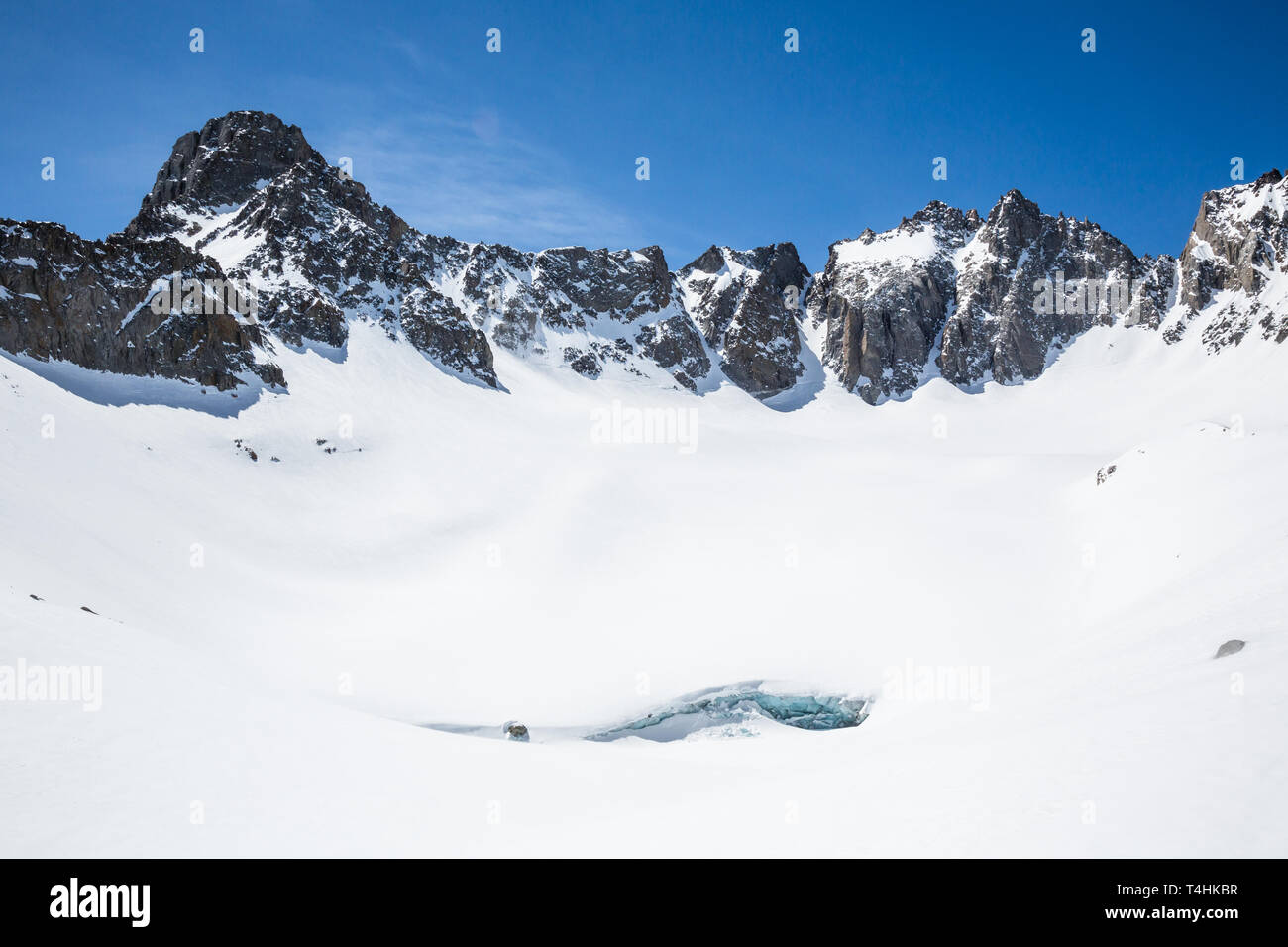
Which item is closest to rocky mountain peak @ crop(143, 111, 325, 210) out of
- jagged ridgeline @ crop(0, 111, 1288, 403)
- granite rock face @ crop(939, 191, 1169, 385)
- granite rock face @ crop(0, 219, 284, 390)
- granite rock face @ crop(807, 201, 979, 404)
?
jagged ridgeline @ crop(0, 111, 1288, 403)

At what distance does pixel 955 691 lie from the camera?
22.6 metres

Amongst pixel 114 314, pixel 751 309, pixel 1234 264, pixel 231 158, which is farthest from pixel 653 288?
pixel 1234 264

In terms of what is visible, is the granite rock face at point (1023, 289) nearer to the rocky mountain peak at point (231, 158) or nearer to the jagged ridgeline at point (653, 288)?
the jagged ridgeline at point (653, 288)

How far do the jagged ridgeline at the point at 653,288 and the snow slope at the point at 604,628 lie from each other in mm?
12276

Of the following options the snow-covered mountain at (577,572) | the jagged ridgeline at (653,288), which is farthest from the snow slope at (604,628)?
the jagged ridgeline at (653,288)

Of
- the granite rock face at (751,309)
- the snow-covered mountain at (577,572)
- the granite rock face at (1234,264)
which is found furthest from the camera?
the granite rock face at (751,309)

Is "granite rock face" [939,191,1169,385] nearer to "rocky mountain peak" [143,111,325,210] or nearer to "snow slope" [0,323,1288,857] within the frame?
"snow slope" [0,323,1288,857]

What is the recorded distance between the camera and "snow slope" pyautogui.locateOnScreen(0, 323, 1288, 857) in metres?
9.52

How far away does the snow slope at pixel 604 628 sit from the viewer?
952cm

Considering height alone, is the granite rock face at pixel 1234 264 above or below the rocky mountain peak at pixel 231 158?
below

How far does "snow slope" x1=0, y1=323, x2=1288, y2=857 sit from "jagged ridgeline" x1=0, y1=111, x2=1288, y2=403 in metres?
12.3

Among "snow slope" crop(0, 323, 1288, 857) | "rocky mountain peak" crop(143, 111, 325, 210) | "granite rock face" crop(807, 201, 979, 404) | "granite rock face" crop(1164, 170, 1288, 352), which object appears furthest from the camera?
"granite rock face" crop(807, 201, 979, 404)
